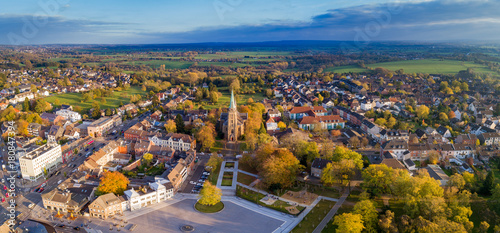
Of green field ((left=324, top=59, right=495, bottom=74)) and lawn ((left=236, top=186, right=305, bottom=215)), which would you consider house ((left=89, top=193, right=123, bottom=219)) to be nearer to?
lawn ((left=236, top=186, right=305, bottom=215))

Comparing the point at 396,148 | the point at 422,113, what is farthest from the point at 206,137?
the point at 422,113

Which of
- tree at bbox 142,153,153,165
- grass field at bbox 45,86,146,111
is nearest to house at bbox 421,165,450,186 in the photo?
tree at bbox 142,153,153,165

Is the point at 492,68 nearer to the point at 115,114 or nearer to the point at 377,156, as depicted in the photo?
the point at 377,156

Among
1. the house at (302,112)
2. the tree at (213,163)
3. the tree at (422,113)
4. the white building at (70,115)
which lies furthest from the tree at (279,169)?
the white building at (70,115)

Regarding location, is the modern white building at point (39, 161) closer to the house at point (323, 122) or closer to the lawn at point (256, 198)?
the lawn at point (256, 198)

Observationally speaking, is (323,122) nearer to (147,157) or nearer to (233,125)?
(233,125)
